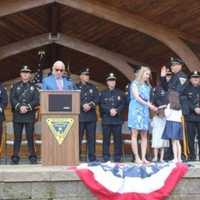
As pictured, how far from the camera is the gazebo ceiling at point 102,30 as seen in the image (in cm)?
1183

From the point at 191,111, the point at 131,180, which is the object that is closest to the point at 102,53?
the point at 191,111

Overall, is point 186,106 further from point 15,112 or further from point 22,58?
point 22,58

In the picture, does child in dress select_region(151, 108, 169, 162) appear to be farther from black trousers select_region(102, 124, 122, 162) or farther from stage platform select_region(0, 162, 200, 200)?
stage platform select_region(0, 162, 200, 200)

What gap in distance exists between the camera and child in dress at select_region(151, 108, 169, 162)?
867 centimetres

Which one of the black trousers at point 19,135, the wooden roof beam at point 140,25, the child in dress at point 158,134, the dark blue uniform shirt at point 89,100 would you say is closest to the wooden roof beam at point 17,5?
the wooden roof beam at point 140,25

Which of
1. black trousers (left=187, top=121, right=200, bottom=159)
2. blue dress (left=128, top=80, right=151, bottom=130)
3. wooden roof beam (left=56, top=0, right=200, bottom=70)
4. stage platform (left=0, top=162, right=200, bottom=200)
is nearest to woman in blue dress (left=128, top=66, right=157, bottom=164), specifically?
blue dress (left=128, top=80, right=151, bottom=130)

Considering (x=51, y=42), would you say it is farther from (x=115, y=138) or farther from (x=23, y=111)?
(x=23, y=111)

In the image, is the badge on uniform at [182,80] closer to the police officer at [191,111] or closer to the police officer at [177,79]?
the police officer at [177,79]

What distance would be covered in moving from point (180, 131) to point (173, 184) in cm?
128

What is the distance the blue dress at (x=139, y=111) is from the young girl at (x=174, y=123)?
1.14ft

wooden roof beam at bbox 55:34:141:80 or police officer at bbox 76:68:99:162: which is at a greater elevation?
wooden roof beam at bbox 55:34:141:80

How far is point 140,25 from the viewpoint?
41.9 feet

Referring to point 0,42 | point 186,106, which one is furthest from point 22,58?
point 186,106

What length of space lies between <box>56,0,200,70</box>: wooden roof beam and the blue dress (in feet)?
15.5
